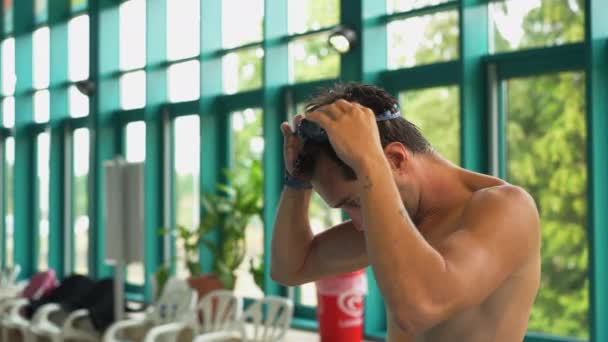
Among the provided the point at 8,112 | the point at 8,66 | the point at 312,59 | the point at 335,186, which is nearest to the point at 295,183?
the point at 335,186

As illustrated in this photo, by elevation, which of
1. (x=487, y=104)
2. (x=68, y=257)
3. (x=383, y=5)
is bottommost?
(x=68, y=257)

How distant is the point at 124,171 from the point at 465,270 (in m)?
3.23

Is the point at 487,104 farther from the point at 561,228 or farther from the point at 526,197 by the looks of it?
the point at 526,197

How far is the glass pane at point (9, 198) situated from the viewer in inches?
421

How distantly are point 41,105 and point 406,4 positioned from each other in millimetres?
6068

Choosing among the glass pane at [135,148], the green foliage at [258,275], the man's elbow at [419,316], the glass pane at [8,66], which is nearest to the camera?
the man's elbow at [419,316]

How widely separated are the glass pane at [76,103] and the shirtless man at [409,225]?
325 inches

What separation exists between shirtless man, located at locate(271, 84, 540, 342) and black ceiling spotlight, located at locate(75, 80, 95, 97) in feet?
24.3

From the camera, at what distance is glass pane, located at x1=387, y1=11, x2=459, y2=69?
18.3 ft

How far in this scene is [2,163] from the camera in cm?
1106

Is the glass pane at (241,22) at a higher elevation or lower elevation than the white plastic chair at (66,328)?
higher

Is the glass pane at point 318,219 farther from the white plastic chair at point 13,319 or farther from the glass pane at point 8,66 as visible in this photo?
the glass pane at point 8,66

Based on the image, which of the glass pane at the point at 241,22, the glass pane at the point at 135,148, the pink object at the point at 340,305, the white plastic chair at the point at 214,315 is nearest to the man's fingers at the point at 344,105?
the pink object at the point at 340,305

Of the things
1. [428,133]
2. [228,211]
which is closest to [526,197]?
[428,133]
